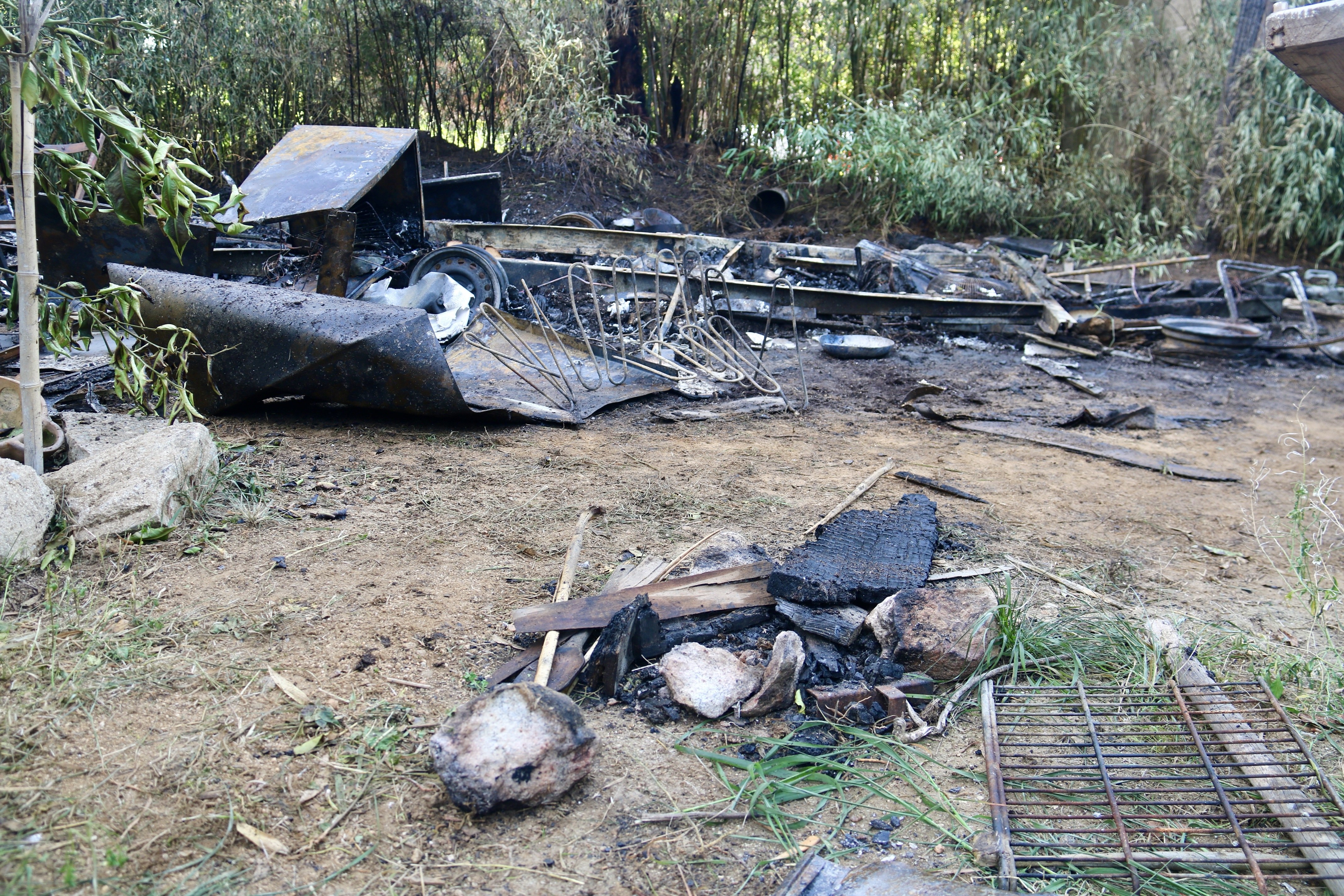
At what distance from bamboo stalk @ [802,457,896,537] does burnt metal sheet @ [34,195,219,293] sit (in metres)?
5.10

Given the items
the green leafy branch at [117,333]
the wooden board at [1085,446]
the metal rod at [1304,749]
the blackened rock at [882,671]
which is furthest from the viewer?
the wooden board at [1085,446]

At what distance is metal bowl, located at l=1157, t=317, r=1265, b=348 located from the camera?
27.0ft

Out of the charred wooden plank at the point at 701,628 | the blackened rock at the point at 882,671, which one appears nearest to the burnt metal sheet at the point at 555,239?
the charred wooden plank at the point at 701,628

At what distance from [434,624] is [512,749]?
2.96 feet

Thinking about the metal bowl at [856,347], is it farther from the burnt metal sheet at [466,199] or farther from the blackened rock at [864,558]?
the burnt metal sheet at [466,199]

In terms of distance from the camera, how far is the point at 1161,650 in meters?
2.82

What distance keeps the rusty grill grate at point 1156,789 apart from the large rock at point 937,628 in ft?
0.44

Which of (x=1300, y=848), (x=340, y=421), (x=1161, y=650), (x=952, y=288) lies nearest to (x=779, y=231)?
(x=952, y=288)

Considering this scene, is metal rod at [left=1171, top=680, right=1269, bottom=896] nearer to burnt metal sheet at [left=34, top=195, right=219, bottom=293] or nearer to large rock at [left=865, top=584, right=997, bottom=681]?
large rock at [left=865, top=584, right=997, bottom=681]

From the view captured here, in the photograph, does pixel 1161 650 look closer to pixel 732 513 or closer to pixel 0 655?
pixel 732 513

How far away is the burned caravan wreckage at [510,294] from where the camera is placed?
4688mm

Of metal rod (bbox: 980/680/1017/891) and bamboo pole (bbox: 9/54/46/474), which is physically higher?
bamboo pole (bbox: 9/54/46/474)

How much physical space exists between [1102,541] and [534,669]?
8.90ft

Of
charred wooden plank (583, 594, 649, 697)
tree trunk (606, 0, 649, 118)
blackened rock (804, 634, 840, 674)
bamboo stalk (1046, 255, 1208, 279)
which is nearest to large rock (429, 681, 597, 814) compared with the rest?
charred wooden plank (583, 594, 649, 697)
